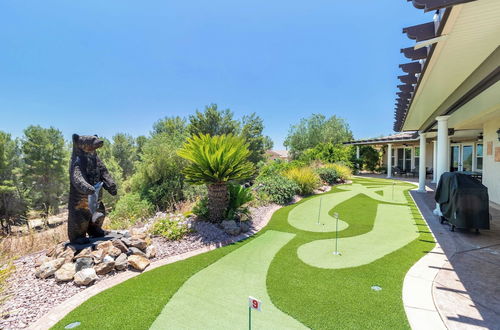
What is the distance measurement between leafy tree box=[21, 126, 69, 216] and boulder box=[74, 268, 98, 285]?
855 inches

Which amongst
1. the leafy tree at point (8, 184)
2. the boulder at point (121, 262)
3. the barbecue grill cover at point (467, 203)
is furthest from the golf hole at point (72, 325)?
the leafy tree at point (8, 184)

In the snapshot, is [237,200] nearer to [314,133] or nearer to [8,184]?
[8,184]

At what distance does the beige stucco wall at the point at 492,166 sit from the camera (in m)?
8.45

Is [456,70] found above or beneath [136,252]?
above

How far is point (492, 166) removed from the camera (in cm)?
884

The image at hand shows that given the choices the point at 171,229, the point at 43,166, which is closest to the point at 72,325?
the point at 171,229

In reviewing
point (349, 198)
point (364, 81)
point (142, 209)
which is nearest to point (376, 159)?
point (364, 81)

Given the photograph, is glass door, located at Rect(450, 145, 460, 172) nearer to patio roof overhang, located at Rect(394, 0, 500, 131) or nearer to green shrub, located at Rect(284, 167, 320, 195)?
green shrub, located at Rect(284, 167, 320, 195)

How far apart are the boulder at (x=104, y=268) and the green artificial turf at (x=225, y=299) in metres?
1.43

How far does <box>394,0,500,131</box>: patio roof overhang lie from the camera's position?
A: 230 centimetres

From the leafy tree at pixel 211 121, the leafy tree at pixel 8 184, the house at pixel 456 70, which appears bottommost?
the leafy tree at pixel 8 184

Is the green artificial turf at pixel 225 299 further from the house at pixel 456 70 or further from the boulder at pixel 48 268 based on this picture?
the house at pixel 456 70

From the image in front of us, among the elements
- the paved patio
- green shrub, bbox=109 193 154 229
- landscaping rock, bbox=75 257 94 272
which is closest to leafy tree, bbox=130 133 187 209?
green shrub, bbox=109 193 154 229

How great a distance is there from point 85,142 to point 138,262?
2.44 m
